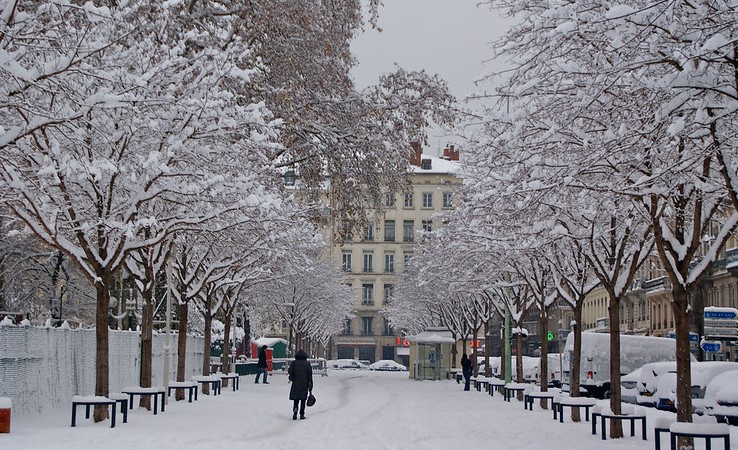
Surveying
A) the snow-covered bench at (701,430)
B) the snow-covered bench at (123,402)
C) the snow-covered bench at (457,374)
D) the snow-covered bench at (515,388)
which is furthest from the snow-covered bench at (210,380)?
the snow-covered bench at (701,430)

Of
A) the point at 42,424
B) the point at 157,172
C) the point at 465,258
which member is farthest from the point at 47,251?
the point at 157,172

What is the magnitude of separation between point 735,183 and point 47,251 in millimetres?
34787

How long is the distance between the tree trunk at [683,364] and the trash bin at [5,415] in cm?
1107

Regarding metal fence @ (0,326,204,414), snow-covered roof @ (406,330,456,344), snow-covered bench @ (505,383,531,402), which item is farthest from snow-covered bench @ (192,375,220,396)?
snow-covered roof @ (406,330,456,344)

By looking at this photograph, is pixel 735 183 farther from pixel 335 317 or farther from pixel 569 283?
pixel 335 317

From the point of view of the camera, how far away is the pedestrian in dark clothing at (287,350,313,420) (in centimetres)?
2614

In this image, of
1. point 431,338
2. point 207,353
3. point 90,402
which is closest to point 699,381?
point 90,402

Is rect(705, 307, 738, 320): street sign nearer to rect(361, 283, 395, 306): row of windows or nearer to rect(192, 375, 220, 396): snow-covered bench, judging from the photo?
rect(192, 375, 220, 396): snow-covered bench

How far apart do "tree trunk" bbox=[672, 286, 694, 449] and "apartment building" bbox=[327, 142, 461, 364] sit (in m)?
112

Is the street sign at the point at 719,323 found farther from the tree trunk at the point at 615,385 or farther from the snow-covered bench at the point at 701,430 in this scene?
the snow-covered bench at the point at 701,430

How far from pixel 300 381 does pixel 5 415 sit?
28.1 feet

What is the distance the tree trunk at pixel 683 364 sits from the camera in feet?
51.6

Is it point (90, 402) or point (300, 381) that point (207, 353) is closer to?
point (300, 381)

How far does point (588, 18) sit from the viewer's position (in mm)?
12156
